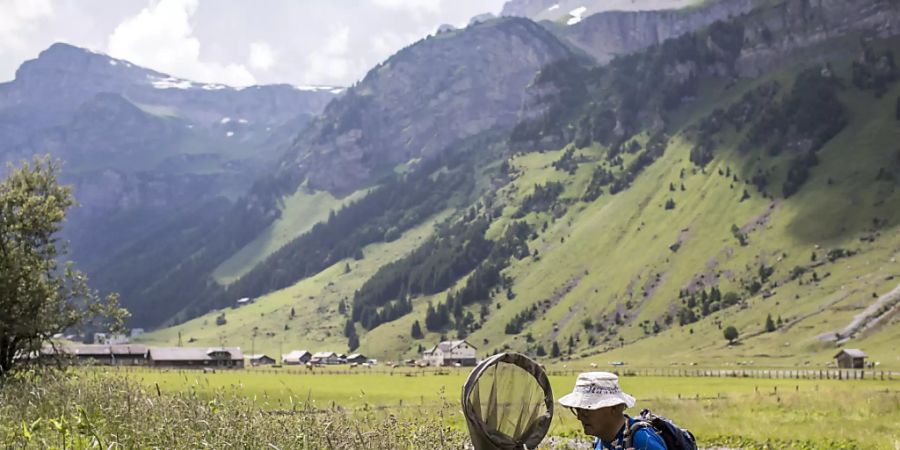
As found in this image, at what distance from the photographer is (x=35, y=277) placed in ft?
109

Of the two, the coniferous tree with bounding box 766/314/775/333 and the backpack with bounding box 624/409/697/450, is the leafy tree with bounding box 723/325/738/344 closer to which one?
the coniferous tree with bounding box 766/314/775/333

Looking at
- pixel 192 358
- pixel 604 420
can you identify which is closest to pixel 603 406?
pixel 604 420

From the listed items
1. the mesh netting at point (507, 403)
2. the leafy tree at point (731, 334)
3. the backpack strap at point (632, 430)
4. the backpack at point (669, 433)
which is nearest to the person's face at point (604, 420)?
the backpack at point (669, 433)

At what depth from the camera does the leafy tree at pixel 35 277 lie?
3155 centimetres

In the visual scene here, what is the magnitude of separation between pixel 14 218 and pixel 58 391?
18.8m

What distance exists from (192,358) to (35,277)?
524ft

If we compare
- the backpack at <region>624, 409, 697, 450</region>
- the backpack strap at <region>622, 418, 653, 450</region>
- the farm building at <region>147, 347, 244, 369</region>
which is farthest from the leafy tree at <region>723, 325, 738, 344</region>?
the backpack strap at <region>622, 418, 653, 450</region>

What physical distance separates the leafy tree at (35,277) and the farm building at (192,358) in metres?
142

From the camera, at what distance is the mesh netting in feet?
27.6

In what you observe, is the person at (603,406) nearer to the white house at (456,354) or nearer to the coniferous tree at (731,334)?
the coniferous tree at (731,334)

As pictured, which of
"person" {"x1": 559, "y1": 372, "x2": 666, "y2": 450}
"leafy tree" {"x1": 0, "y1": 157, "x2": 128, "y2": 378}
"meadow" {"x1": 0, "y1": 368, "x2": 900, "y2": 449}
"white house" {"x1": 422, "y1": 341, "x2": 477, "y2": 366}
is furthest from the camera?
"white house" {"x1": 422, "y1": 341, "x2": 477, "y2": 366}

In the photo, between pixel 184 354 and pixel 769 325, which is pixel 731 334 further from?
pixel 184 354

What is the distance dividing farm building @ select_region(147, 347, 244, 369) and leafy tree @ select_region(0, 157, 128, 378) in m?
142

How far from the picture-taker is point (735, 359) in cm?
13938
